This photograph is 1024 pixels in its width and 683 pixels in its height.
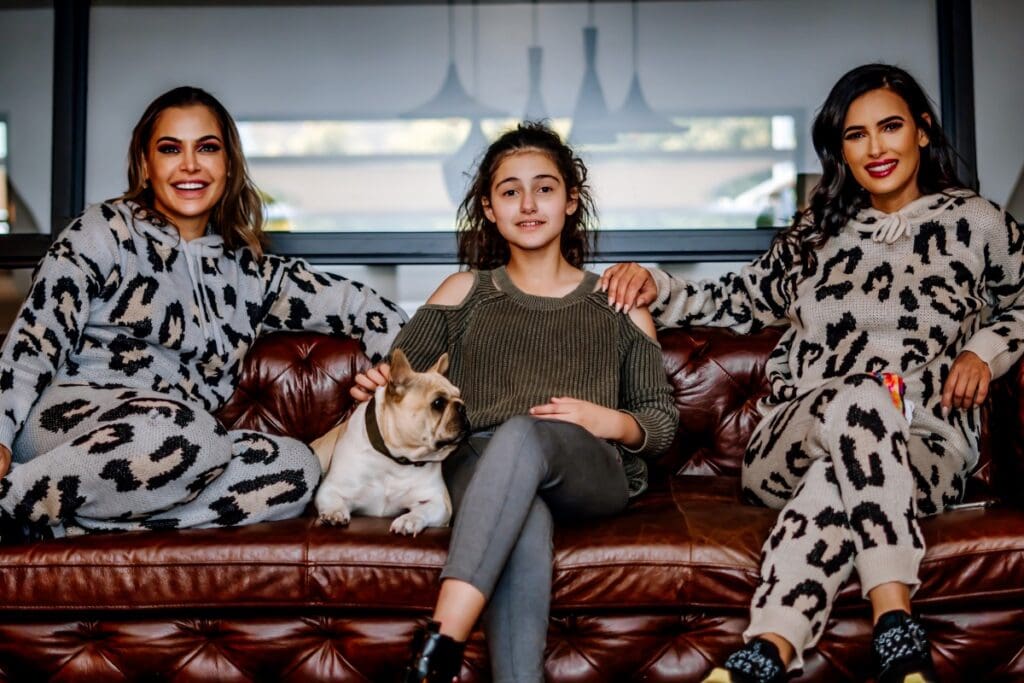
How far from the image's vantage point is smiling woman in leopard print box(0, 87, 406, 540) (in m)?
2.32

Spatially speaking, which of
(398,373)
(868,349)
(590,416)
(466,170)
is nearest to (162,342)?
(398,373)

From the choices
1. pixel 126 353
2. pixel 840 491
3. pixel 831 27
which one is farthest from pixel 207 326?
pixel 831 27

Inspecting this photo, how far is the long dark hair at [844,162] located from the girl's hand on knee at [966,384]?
50 cm

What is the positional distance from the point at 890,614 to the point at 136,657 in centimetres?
156

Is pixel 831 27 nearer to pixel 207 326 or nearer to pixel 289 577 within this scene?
pixel 207 326

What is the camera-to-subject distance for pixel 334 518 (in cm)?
237

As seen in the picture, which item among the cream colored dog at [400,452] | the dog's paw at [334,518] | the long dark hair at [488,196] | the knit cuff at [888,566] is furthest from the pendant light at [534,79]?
the knit cuff at [888,566]

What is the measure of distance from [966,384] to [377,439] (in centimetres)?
141

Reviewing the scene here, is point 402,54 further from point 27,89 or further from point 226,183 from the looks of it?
point 27,89

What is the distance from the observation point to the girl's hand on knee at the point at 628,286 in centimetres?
274

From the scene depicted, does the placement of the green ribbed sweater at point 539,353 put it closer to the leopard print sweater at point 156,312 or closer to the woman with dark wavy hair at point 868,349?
the woman with dark wavy hair at point 868,349

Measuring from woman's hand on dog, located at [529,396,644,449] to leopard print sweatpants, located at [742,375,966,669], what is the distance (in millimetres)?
378

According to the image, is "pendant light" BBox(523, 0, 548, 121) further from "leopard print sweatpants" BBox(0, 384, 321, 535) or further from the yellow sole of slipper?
the yellow sole of slipper

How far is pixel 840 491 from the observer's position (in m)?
2.10
